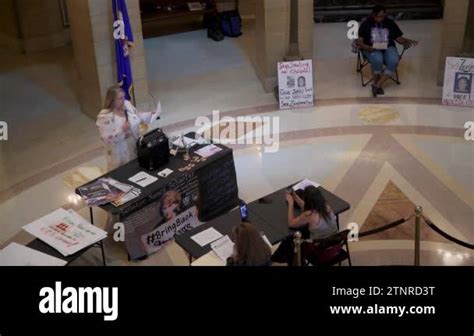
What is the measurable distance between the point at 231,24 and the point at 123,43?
4330 mm

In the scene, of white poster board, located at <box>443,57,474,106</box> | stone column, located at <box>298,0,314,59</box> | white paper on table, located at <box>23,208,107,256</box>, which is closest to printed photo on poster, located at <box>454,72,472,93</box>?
white poster board, located at <box>443,57,474,106</box>

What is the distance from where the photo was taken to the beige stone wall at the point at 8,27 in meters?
13.9

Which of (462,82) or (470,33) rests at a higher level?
(470,33)

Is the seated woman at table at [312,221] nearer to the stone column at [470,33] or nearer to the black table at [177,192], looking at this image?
the black table at [177,192]

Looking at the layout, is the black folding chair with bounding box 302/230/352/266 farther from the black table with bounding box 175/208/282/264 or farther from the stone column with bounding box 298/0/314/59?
the stone column with bounding box 298/0/314/59

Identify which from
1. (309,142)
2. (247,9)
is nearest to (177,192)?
(309,142)

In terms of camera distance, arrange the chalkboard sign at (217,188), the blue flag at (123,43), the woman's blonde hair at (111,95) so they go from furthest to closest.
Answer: the blue flag at (123,43) → the chalkboard sign at (217,188) → the woman's blonde hair at (111,95)

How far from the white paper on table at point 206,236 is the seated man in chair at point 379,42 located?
4.86 meters

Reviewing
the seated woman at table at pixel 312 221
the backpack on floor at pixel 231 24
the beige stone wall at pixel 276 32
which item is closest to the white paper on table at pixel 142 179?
the seated woman at table at pixel 312 221

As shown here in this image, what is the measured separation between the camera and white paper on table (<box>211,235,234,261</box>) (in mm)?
6883

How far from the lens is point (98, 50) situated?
1029 cm

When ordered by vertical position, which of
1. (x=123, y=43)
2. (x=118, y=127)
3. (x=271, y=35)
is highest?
(x=123, y=43)

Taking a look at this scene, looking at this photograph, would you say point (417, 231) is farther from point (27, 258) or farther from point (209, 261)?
point (27, 258)
